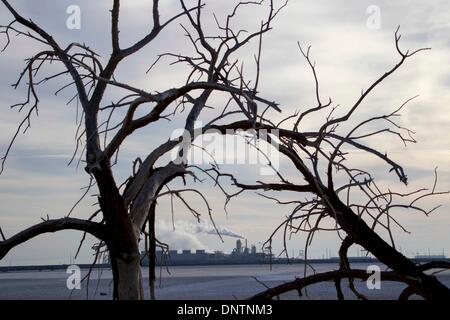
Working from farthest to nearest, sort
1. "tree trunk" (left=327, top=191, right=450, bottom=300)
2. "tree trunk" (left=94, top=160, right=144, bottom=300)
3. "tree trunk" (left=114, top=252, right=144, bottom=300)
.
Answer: "tree trunk" (left=114, top=252, right=144, bottom=300) < "tree trunk" (left=94, top=160, right=144, bottom=300) < "tree trunk" (left=327, top=191, right=450, bottom=300)

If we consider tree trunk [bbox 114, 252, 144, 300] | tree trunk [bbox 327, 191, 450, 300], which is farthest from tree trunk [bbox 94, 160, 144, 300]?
tree trunk [bbox 327, 191, 450, 300]

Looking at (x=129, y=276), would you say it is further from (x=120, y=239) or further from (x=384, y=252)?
(x=384, y=252)

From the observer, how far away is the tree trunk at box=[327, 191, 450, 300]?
9.00 ft

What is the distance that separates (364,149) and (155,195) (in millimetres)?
1713

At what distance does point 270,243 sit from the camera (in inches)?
142

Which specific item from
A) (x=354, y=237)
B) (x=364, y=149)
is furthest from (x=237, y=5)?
(x=354, y=237)

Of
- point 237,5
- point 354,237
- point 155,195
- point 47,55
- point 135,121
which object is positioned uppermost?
point 237,5

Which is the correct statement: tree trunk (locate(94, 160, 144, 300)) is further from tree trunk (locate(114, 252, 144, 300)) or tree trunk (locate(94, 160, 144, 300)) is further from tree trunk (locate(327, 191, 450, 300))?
tree trunk (locate(327, 191, 450, 300))

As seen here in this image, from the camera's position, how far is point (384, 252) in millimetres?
2826

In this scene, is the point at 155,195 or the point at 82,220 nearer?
the point at 82,220

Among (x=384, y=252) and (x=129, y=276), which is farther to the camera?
(x=129, y=276)

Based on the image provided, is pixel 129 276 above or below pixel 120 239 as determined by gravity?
below

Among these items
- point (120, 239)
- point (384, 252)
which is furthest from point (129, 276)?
point (384, 252)
